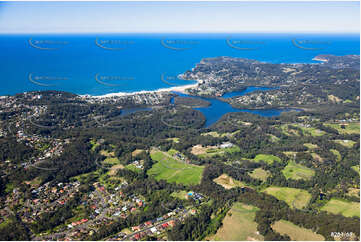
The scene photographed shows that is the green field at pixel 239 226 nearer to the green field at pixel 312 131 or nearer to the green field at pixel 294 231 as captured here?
the green field at pixel 294 231

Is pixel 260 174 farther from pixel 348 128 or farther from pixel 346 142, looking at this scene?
pixel 348 128

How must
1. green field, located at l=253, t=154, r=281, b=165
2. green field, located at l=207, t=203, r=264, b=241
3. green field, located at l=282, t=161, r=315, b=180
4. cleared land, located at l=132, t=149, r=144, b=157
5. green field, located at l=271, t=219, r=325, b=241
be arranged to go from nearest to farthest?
1. green field, located at l=271, t=219, r=325, b=241
2. green field, located at l=207, t=203, r=264, b=241
3. green field, located at l=282, t=161, r=315, b=180
4. green field, located at l=253, t=154, r=281, b=165
5. cleared land, located at l=132, t=149, r=144, b=157

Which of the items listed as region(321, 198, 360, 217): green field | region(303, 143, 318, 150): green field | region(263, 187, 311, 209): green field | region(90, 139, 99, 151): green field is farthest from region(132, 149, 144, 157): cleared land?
region(303, 143, 318, 150): green field

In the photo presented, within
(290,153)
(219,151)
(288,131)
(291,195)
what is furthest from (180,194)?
(288,131)

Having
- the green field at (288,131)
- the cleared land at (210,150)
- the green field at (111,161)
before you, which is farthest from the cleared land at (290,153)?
the green field at (111,161)

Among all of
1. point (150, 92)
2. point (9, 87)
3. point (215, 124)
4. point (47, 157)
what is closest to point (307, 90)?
point (215, 124)

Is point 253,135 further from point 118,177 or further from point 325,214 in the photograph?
point 118,177

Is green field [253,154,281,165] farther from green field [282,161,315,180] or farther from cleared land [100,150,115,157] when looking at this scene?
cleared land [100,150,115,157]
